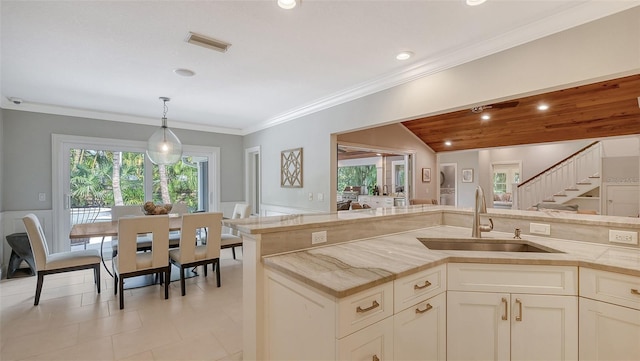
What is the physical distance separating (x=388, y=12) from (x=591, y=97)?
362 cm

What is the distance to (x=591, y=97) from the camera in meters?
3.84

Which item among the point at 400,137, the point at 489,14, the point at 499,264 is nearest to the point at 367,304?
the point at 499,264

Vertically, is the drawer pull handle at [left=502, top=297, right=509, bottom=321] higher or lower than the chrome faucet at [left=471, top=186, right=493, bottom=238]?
lower

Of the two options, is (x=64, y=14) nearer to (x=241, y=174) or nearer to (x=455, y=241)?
(x=455, y=241)

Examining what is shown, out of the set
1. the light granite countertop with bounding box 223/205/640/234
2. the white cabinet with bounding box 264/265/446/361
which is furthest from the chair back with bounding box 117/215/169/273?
the white cabinet with bounding box 264/265/446/361

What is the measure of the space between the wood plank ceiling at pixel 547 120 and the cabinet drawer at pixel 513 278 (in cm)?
289

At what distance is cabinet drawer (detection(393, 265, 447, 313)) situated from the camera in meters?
1.41

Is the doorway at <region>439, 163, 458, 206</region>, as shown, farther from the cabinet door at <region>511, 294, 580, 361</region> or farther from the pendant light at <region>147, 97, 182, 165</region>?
the cabinet door at <region>511, 294, 580, 361</region>

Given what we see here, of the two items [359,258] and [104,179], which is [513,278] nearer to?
[359,258]

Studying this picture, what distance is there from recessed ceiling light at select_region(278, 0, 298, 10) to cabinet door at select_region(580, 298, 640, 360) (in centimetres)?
250

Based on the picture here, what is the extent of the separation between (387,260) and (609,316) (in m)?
1.13

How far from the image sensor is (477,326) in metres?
1.62

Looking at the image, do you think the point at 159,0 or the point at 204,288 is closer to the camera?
the point at 159,0

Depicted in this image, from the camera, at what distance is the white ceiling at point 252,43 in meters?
2.04
